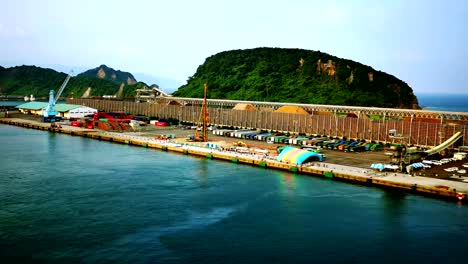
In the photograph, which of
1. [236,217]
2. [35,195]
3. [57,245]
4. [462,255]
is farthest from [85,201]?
[462,255]

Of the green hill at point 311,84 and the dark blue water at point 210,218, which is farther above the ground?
the green hill at point 311,84

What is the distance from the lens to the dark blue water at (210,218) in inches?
1186

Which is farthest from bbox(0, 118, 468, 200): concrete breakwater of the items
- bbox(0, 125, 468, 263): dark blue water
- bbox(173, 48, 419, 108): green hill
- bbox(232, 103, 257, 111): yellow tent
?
bbox(173, 48, 419, 108): green hill

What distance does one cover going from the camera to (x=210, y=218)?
121 ft

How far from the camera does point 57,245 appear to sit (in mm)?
30719

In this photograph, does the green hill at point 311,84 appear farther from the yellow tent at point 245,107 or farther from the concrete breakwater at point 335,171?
the concrete breakwater at point 335,171

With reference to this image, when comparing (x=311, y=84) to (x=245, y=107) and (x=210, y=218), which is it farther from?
(x=210, y=218)

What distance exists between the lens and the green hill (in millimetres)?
149625

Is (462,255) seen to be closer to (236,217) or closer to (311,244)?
(311,244)

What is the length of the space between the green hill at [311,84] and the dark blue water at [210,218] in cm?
9872

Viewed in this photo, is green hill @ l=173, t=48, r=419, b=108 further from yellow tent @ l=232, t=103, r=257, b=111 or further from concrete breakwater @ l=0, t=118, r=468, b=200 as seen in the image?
concrete breakwater @ l=0, t=118, r=468, b=200

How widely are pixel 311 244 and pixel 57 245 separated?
17.2m

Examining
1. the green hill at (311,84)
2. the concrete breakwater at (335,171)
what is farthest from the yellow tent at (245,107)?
the green hill at (311,84)

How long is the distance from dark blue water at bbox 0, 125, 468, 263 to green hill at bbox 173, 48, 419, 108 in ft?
324
